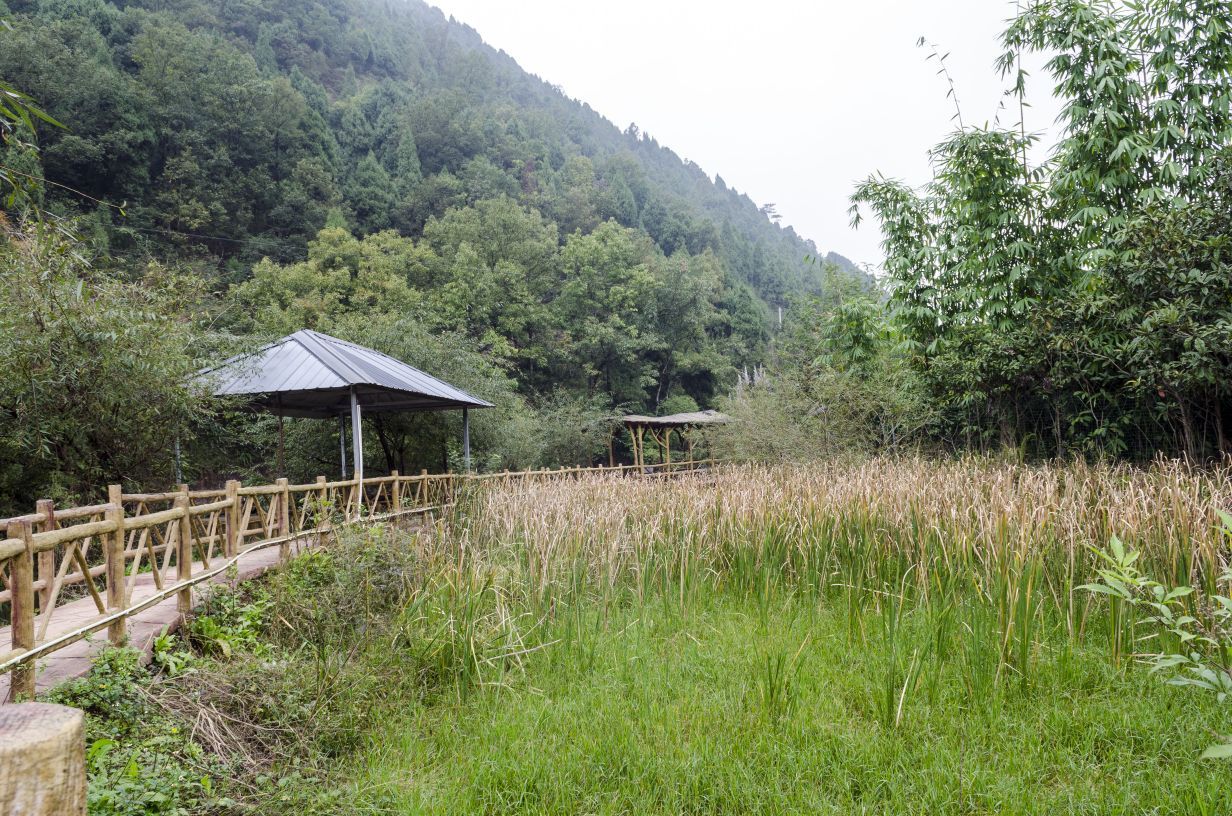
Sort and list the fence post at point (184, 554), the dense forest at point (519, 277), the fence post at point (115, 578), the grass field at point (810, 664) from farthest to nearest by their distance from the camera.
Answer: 1. the dense forest at point (519, 277)
2. the fence post at point (184, 554)
3. the fence post at point (115, 578)
4. the grass field at point (810, 664)

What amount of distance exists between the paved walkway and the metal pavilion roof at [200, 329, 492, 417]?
436 cm

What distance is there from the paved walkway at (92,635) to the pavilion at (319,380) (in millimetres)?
4324

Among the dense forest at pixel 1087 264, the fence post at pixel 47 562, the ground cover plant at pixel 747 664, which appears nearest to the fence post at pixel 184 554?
the ground cover plant at pixel 747 664

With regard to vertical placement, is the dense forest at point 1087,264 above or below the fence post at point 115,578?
above

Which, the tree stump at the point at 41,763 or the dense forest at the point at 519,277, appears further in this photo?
the dense forest at the point at 519,277

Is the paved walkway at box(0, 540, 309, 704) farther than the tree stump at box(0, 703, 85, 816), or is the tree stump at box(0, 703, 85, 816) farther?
the paved walkway at box(0, 540, 309, 704)

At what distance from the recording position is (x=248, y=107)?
34.2 metres

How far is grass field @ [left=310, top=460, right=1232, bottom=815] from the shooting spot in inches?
104

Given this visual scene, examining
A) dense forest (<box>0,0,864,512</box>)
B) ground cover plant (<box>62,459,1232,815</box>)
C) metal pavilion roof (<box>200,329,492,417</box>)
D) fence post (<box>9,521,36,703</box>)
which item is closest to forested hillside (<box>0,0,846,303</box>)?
dense forest (<box>0,0,864,512</box>)

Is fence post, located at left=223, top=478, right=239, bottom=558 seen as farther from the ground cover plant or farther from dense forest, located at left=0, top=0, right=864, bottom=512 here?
dense forest, located at left=0, top=0, right=864, bottom=512

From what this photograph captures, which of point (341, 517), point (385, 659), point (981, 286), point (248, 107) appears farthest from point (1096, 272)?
point (248, 107)

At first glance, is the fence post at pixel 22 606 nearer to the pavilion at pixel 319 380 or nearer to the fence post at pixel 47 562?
the fence post at pixel 47 562

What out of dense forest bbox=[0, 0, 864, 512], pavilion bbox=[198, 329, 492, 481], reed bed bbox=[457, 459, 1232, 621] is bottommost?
reed bed bbox=[457, 459, 1232, 621]

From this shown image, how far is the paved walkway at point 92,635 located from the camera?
3584mm
